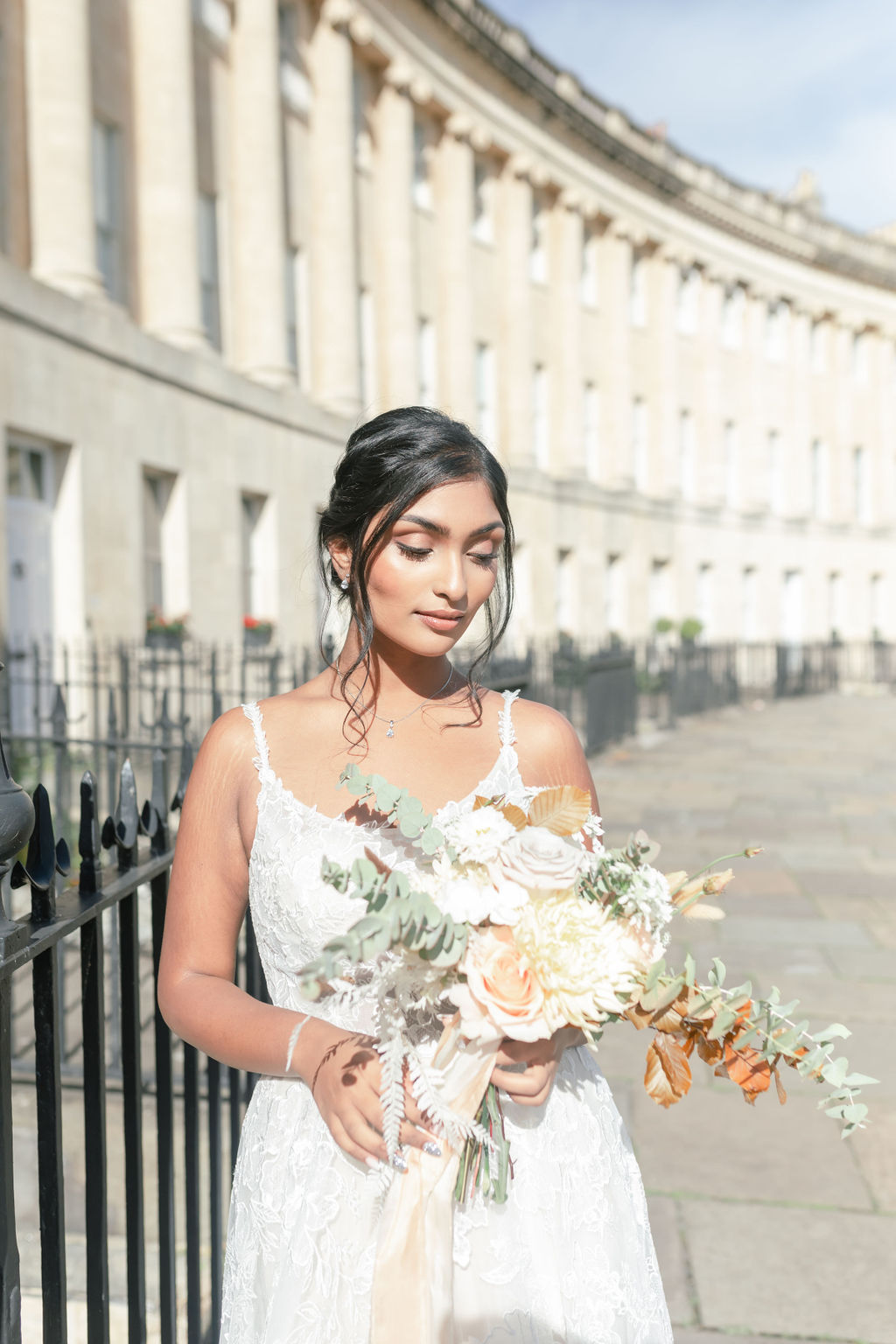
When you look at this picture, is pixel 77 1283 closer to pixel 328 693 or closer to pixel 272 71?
pixel 328 693

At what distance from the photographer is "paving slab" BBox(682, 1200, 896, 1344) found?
3.29 meters

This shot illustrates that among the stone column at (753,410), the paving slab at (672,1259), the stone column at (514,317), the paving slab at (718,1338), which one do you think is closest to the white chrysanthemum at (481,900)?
the paving slab at (672,1259)

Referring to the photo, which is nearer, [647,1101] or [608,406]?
[647,1101]

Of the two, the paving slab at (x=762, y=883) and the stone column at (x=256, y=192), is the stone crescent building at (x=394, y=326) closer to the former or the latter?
the stone column at (x=256, y=192)

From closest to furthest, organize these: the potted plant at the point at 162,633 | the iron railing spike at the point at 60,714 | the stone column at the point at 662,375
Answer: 1. the iron railing spike at the point at 60,714
2. the potted plant at the point at 162,633
3. the stone column at the point at 662,375

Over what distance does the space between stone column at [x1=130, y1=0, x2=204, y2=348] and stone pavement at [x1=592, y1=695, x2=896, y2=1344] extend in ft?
28.9

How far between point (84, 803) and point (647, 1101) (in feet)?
11.3

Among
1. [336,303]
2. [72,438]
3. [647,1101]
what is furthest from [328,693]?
[336,303]

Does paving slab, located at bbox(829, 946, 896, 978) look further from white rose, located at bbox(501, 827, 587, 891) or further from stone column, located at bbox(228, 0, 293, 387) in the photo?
stone column, located at bbox(228, 0, 293, 387)

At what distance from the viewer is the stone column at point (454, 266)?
25.2 metres

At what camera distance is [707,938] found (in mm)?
7098

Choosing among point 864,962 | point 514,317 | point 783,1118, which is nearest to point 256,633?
point 864,962

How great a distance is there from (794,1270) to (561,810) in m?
2.65

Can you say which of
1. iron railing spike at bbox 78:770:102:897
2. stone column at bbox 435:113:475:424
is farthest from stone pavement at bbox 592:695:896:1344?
stone column at bbox 435:113:475:424
